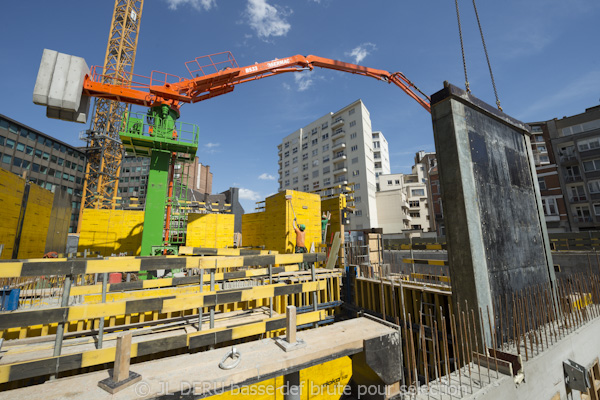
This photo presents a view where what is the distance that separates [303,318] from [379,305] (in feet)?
18.2

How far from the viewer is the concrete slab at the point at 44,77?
11.0 meters

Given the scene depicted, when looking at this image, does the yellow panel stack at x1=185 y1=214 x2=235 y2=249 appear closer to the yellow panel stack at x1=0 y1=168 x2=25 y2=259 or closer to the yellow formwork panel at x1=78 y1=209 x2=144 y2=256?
the yellow formwork panel at x1=78 y1=209 x2=144 y2=256

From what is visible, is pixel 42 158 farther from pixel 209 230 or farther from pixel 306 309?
pixel 306 309

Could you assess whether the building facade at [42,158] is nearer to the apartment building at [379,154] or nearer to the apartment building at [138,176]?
the apartment building at [138,176]

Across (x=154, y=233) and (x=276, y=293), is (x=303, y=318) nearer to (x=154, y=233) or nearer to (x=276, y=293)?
(x=276, y=293)

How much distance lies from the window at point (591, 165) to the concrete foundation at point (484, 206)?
4058 cm

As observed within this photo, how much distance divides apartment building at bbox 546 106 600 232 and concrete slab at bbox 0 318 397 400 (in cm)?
4621

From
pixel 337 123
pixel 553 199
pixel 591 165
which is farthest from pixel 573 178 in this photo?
pixel 337 123

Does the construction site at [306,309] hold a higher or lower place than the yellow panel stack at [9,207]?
lower

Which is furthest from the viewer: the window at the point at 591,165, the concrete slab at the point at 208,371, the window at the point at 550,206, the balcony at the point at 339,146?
the balcony at the point at 339,146

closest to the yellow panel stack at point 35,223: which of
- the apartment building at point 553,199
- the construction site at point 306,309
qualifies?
the construction site at point 306,309

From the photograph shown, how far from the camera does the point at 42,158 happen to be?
5088cm

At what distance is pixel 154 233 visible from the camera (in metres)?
12.9

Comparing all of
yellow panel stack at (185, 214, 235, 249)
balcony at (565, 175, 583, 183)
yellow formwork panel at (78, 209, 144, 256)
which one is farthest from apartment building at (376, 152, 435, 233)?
yellow formwork panel at (78, 209, 144, 256)
